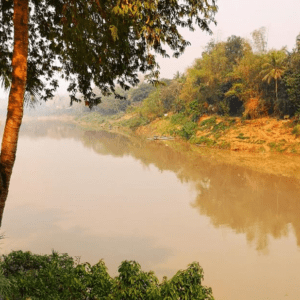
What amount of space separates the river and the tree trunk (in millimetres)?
4664

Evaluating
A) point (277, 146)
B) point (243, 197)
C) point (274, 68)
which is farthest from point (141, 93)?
A: point (243, 197)

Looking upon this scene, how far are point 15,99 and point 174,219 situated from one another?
349 inches

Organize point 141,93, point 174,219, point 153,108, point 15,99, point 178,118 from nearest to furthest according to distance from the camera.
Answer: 1. point 15,99
2. point 174,219
3. point 178,118
4. point 153,108
5. point 141,93

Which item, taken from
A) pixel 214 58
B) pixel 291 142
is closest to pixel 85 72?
pixel 291 142

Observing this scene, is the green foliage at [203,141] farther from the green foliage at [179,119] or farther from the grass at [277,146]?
the green foliage at [179,119]

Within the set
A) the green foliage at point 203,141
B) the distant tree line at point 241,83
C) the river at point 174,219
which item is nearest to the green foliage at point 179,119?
the distant tree line at point 241,83

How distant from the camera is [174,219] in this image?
12.0 m

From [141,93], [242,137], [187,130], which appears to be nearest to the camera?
[242,137]

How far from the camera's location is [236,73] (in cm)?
3578

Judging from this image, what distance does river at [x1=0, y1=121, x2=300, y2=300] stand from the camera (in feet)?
26.9

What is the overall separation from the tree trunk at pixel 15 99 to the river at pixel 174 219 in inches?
184

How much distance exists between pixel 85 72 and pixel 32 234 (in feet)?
21.9

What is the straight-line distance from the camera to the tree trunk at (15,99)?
4688mm

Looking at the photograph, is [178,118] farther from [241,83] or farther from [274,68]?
[274,68]
